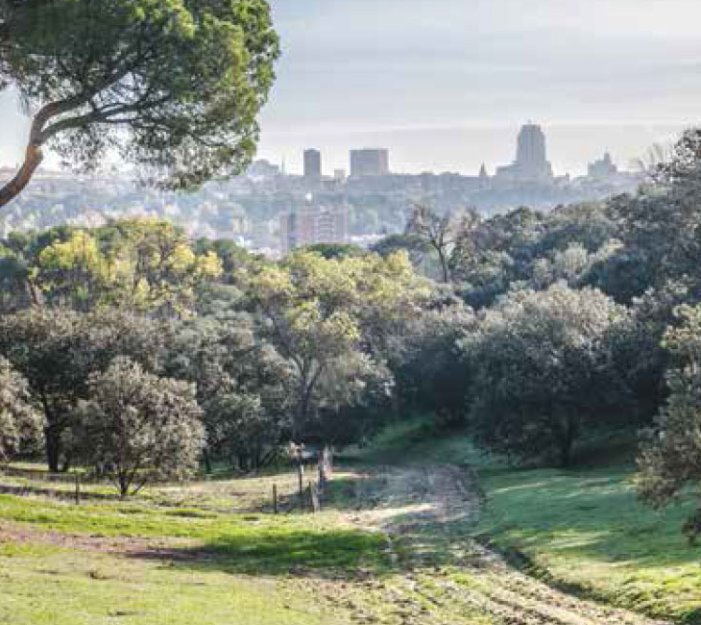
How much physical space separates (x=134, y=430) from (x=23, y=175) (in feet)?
74.5

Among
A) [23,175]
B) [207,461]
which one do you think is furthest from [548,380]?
[23,175]

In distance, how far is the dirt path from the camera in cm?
2550

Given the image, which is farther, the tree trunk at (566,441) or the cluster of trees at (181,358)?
the tree trunk at (566,441)

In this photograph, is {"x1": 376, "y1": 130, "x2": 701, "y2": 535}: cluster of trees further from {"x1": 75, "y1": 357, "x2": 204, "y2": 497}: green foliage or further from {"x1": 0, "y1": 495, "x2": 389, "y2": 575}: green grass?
{"x1": 75, "y1": 357, "x2": 204, "y2": 497}: green foliage

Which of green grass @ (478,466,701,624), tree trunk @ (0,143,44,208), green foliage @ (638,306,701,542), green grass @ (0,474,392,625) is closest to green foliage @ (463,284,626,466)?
green grass @ (478,466,701,624)

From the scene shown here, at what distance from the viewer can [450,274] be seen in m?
133

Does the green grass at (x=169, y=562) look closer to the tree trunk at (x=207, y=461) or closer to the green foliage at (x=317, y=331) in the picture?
the tree trunk at (x=207, y=461)

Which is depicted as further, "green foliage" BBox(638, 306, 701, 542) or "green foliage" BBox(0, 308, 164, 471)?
"green foliage" BBox(0, 308, 164, 471)

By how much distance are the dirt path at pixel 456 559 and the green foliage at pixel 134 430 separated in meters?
8.64

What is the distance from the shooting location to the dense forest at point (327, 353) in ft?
166

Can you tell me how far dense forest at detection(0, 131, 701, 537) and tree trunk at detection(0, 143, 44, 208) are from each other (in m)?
18.8

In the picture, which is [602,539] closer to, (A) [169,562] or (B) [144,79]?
(A) [169,562]

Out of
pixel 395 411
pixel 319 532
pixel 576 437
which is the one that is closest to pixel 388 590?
pixel 319 532

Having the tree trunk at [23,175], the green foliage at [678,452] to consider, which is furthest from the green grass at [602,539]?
the tree trunk at [23,175]
